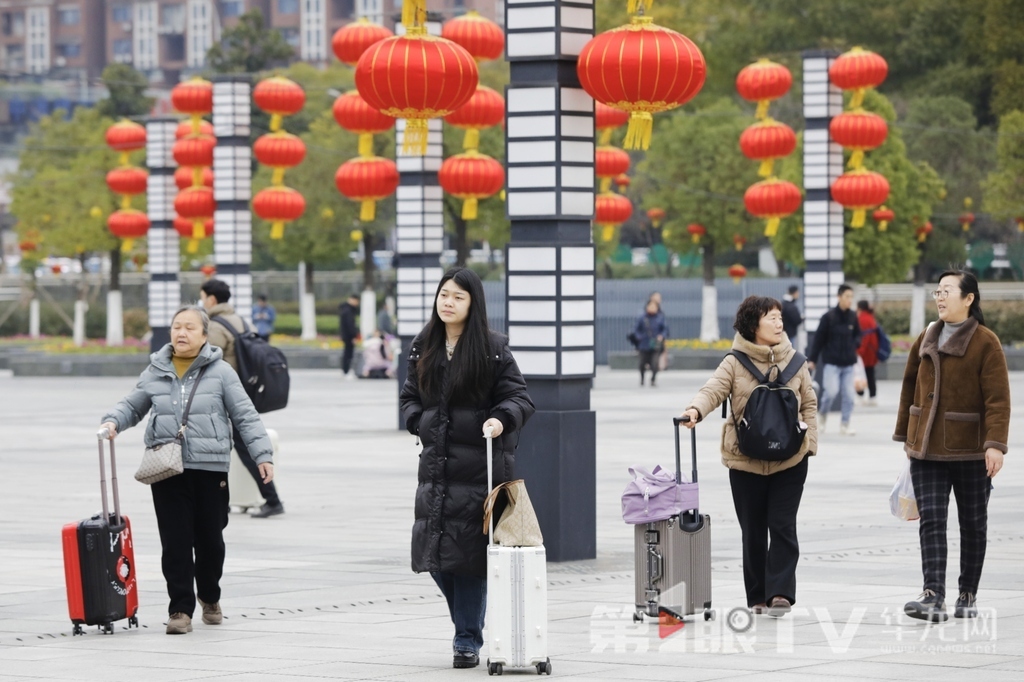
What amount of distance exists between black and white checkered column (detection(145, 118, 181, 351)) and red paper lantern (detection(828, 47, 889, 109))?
14901 millimetres

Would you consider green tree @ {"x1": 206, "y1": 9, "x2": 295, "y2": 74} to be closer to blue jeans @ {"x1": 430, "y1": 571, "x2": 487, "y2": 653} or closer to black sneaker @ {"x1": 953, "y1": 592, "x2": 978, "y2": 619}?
black sneaker @ {"x1": 953, "y1": 592, "x2": 978, "y2": 619}

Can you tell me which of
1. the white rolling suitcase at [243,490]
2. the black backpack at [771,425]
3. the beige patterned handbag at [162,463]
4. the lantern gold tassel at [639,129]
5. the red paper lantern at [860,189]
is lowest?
the white rolling suitcase at [243,490]

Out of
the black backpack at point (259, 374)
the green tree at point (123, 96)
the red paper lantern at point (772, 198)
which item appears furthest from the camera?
the green tree at point (123, 96)

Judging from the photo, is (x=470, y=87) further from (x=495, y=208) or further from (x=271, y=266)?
(x=271, y=266)

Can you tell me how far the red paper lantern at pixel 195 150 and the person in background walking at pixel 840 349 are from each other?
12.4 meters

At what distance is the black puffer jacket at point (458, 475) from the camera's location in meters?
7.51

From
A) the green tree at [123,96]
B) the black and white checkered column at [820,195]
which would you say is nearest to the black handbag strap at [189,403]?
the black and white checkered column at [820,195]

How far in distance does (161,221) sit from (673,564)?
28133mm

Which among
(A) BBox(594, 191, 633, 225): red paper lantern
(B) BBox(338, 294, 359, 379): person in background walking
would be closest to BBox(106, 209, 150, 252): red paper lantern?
(B) BBox(338, 294, 359, 379): person in background walking

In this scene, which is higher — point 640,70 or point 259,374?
point 640,70

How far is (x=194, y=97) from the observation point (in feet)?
95.6

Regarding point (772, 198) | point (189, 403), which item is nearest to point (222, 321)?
point (189, 403)

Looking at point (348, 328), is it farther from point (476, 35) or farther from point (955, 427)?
point (955, 427)

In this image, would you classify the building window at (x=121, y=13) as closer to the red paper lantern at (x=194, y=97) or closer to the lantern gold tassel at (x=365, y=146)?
the red paper lantern at (x=194, y=97)
